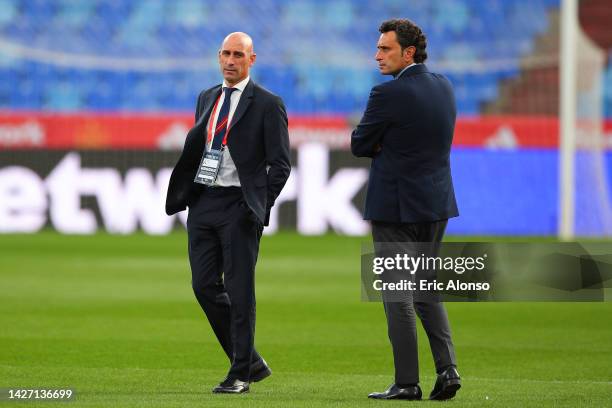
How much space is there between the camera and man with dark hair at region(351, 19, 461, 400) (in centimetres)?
614

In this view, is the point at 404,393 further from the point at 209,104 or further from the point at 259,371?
the point at 209,104

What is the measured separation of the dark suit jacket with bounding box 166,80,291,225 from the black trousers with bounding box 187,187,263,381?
7 centimetres

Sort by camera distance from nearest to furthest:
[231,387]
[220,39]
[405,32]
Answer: [405,32] < [231,387] < [220,39]

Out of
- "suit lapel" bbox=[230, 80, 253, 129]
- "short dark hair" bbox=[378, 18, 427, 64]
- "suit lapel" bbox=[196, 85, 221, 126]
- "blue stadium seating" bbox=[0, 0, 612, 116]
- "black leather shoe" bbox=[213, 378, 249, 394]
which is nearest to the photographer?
"short dark hair" bbox=[378, 18, 427, 64]

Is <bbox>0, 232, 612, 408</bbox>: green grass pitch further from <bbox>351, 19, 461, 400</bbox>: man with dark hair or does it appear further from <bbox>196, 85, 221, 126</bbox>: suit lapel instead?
<bbox>196, 85, 221, 126</bbox>: suit lapel

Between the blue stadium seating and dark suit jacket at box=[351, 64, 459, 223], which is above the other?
the blue stadium seating

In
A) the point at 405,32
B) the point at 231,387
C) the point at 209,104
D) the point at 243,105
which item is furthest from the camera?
the point at 209,104

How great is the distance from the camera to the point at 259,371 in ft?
22.2

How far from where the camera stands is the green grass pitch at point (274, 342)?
21.7ft

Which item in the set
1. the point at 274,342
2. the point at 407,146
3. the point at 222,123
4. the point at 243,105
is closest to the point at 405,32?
the point at 407,146

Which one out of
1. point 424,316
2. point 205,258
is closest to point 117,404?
point 205,258

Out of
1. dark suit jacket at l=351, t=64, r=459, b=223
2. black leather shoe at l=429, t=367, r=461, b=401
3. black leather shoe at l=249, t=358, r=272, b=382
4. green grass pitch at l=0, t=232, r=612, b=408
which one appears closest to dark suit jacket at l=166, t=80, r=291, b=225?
dark suit jacket at l=351, t=64, r=459, b=223

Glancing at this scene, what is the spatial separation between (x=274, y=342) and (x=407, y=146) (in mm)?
3402

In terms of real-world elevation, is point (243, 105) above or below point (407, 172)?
above
